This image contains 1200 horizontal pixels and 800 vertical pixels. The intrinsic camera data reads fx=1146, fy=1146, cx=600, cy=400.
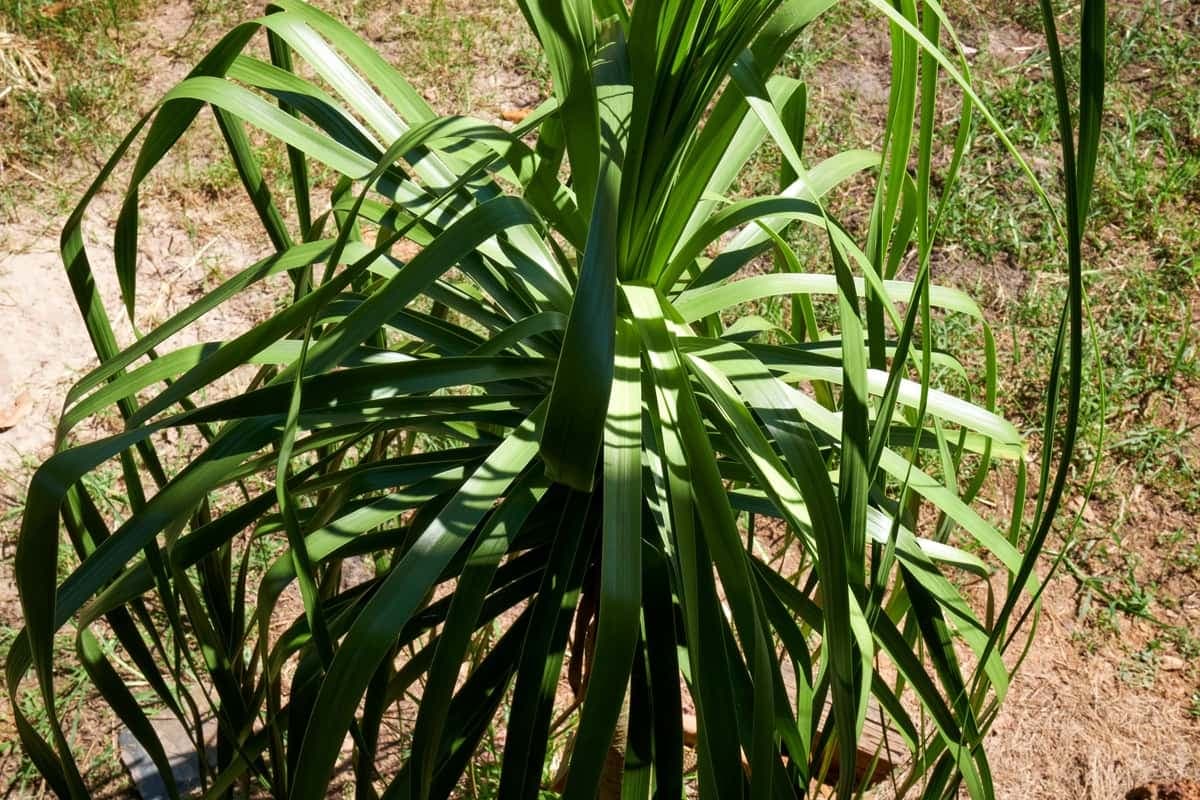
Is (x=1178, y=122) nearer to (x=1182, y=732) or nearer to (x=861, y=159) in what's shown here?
(x=1182, y=732)

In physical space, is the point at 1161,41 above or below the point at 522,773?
above

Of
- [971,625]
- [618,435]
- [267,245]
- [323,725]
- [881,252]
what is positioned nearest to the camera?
[323,725]

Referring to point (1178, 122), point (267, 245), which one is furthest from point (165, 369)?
point (1178, 122)

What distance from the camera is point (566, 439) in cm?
95

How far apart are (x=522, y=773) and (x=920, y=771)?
0.60 m

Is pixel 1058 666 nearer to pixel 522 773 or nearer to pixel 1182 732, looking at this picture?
pixel 1182 732

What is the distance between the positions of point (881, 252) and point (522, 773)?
684 mm

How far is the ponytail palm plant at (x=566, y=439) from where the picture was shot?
1079 mm

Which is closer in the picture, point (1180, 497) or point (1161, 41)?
point (1180, 497)

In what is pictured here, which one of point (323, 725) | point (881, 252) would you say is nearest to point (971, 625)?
point (881, 252)

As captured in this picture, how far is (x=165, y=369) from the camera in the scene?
4.26ft

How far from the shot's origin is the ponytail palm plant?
1.08 meters

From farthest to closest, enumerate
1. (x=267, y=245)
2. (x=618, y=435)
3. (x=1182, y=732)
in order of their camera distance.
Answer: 1. (x=267, y=245)
2. (x=1182, y=732)
3. (x=618, y=435)

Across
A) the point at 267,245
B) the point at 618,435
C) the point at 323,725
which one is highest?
the point at 267,245
